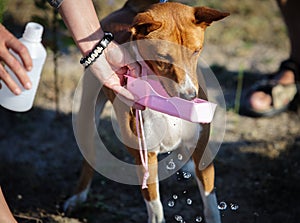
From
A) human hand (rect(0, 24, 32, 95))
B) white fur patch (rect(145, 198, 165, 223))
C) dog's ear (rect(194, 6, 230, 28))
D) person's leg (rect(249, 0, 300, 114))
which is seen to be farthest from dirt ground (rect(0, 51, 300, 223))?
human hand (rect(0, 24, 32, 95))

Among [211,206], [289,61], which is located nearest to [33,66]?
[211,206]

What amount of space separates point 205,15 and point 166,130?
0.56m

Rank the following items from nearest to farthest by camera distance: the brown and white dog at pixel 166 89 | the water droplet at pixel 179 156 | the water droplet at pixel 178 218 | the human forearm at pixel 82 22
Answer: the human forearm at pixel 82 22
the brown and white dog at pixel 166 89
the water droplet at pixel 179 156
the water droplet at pixel 178 218

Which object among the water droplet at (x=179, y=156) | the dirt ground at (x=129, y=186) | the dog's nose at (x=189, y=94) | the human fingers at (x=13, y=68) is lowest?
the dirt ground at (x=129, y=186)

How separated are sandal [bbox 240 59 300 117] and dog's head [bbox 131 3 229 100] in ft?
5.99

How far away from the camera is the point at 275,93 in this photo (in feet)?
15.1

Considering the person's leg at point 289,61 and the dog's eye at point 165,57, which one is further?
the person's leg at point 289,61

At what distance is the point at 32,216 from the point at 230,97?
191cm

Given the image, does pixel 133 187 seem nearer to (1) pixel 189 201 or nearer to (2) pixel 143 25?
(1) pixel 189 201

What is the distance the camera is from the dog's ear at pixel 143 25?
271cm

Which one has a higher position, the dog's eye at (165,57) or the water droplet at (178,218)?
the dog's eye at (165,57)

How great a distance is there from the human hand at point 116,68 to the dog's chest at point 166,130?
187mm

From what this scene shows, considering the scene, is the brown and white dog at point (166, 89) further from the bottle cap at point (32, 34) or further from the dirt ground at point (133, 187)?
the bottle cap at point (32, 34)

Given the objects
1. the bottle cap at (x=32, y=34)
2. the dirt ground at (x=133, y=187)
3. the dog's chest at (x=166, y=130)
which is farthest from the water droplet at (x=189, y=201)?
the bottle cap at (x=32, y=34)
